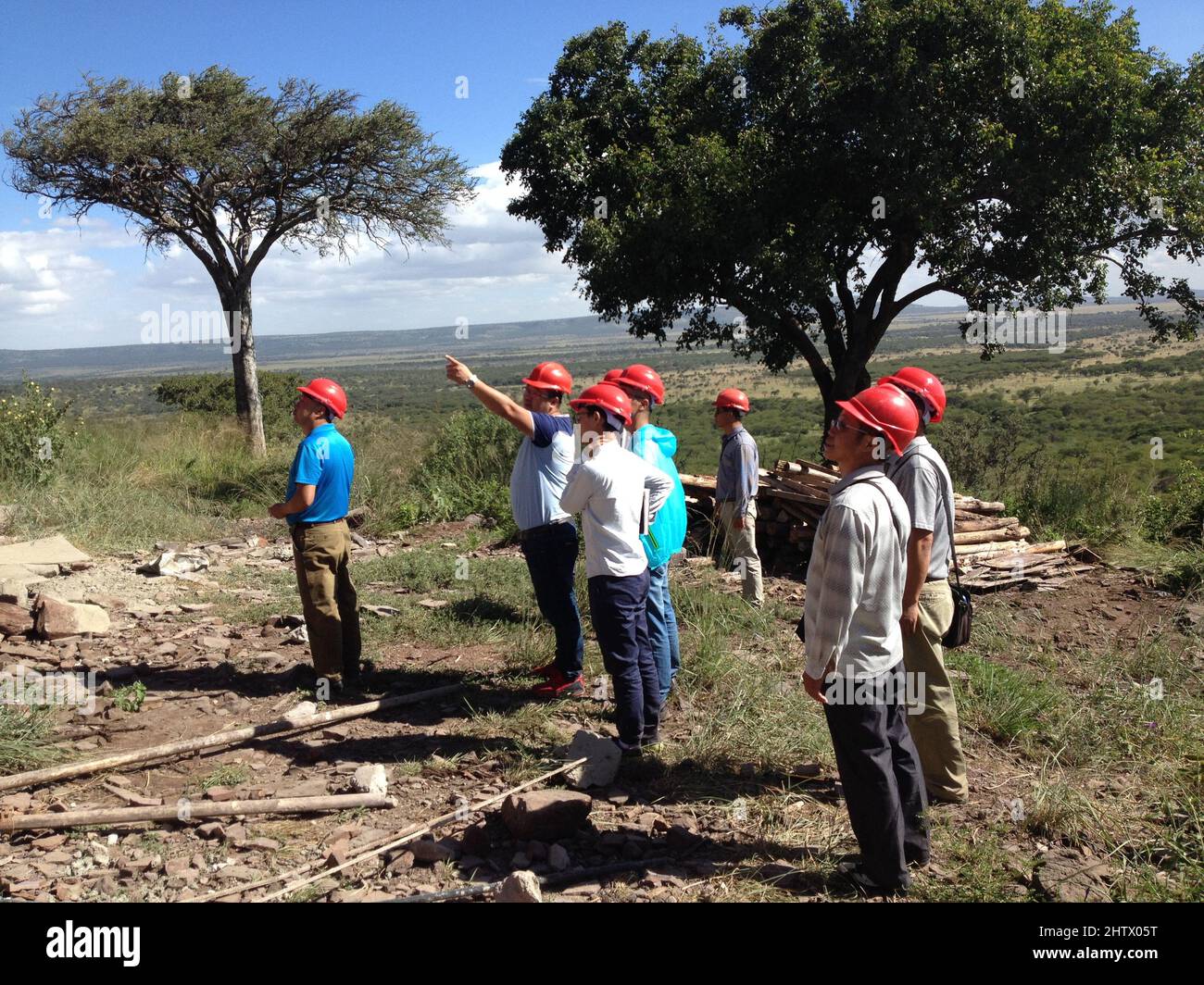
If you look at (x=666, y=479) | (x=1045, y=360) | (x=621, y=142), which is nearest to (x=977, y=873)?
(x=666, y=479)

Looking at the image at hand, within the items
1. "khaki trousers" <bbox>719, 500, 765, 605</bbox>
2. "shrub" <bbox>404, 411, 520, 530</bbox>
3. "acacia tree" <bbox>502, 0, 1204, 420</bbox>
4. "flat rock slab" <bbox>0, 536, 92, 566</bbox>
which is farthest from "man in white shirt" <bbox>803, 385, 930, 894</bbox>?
"acacia tree" <bbox>502, 0, 1204, 420</bbox>

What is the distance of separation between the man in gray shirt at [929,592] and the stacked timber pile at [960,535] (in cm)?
408

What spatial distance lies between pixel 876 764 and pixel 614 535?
163 cm

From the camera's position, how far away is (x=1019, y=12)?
40.1 feet

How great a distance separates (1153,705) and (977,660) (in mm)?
1006

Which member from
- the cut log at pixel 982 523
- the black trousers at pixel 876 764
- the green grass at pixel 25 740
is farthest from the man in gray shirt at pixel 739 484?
the green grass at pixel 25 740

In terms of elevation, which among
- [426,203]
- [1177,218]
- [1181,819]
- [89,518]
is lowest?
[1181,819]

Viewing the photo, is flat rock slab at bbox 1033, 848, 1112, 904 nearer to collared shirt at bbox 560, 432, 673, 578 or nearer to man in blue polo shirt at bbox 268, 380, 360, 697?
collared shirt at bbox 560, 432, 673, 578

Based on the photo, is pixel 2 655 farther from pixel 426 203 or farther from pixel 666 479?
pixel 426 203

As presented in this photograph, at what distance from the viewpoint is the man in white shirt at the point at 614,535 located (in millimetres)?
4426

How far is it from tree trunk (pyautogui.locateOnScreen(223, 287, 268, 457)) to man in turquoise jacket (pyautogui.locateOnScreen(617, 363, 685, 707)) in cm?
1140

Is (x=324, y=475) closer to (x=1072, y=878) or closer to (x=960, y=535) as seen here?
(x=1072, y=878)

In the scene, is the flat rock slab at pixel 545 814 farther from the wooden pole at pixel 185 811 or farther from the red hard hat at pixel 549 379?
the red hard hat at pixel 549 379

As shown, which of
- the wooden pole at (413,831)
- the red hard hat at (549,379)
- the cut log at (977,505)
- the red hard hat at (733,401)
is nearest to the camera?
the wooden pole at (413,831)
